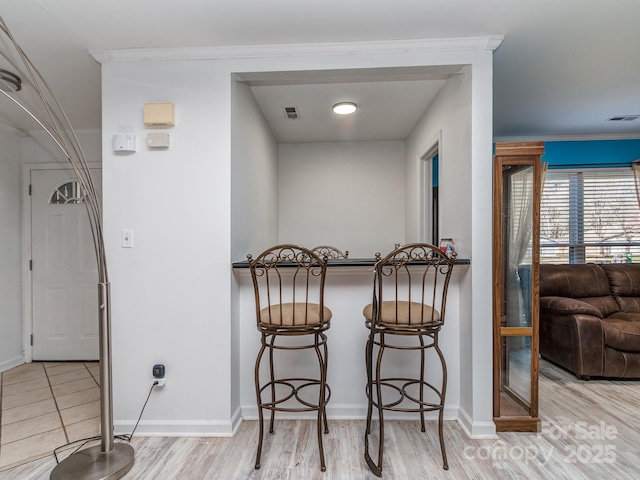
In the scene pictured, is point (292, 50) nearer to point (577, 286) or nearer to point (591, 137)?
point (577, 286)

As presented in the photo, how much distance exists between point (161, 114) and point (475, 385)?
2.57 metres

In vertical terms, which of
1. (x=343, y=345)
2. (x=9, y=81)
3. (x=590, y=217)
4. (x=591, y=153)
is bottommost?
(x=343, y=345)

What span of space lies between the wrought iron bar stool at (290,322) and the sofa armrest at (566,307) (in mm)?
2339

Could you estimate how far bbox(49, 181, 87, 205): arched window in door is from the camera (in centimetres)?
351

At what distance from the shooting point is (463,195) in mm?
2129

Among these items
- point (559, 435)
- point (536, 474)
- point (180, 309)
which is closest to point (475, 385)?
point (536, 474)

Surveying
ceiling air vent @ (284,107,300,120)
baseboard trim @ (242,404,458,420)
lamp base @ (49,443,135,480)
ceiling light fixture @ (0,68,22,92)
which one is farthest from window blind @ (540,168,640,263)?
ceiling light fixture @ (0,68,22,92)

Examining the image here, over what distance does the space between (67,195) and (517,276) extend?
4316 mm

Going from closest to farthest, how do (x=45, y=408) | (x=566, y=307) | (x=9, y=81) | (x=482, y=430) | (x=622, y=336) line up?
(x=482, y=430) < (x=9, y=81) < (x=45, y=408) < (x=622, y=336) < (x=566, y=307)

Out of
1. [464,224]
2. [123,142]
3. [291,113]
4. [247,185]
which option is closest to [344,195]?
[291,113]

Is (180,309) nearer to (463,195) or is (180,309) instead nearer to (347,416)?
(347,416)

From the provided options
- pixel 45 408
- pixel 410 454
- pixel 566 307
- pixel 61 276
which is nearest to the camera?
pixel 410 454

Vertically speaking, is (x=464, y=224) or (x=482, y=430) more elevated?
(x=464, y=224)

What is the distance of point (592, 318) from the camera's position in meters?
2.83
